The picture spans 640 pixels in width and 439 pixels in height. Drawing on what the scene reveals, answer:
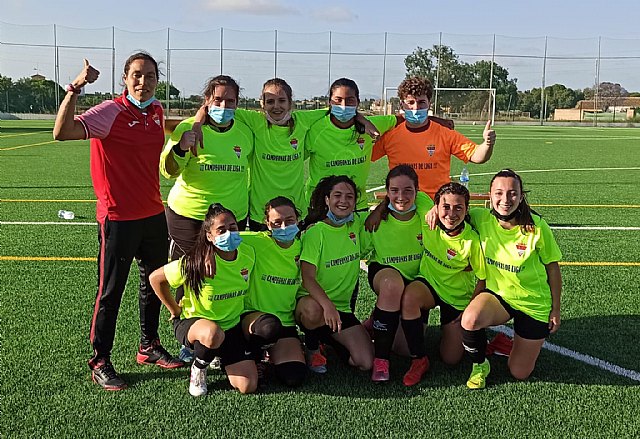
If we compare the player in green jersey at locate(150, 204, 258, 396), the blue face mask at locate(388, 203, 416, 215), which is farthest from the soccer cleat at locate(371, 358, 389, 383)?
the blue face mask at locate(388, 203, 416, 215)

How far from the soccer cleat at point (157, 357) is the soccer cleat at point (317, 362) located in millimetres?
816

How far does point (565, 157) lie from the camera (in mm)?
20281

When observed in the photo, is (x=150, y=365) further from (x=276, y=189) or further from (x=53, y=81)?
(x=53, y=81)

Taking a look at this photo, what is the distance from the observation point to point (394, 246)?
4340 millimetres

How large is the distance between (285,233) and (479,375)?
1.46 metres

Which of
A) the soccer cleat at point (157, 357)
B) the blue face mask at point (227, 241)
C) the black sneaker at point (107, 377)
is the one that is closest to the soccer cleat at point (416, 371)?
the blue face mask at point (227, 241)

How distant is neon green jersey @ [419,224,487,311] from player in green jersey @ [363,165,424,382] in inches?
3.8

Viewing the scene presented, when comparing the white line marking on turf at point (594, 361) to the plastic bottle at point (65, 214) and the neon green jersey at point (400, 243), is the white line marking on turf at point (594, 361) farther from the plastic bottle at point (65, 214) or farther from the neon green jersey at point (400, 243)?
the plastic bottle at point (65, 214)

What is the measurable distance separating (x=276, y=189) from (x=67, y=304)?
6.91 ft

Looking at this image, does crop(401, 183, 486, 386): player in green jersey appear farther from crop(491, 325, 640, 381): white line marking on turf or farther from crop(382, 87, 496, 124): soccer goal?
crop(382, 87, 496, 124): soccer goal

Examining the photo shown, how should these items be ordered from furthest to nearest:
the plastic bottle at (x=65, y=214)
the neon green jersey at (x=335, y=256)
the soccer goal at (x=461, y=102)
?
the soccer goal at (x=461, y=102)
the plastic bottle at (x=65, y=214)
the neon green jersey at (x=335, y=256)

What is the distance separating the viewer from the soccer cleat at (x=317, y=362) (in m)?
4.11

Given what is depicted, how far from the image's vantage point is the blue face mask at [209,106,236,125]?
13.9 ft

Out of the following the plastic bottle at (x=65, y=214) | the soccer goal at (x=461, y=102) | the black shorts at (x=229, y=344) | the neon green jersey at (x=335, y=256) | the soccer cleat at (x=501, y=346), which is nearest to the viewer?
the black shorts at (x=229, y=344)
